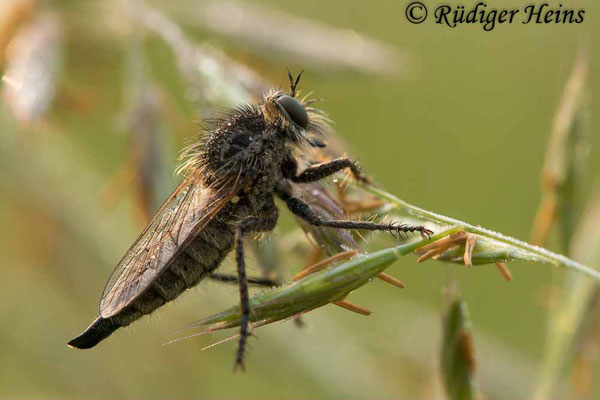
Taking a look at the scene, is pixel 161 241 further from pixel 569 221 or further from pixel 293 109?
pixel 569 221

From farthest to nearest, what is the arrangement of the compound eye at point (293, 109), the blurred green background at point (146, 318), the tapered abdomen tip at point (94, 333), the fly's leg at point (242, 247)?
the blurred green background at point (146, 318) < the compound eye at point (293, 109) < the tapered abdomen tip at point (94, 333) < the fly's leg at point (242, 247)

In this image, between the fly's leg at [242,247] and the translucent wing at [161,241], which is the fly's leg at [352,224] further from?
the translucent wing at [161,241]

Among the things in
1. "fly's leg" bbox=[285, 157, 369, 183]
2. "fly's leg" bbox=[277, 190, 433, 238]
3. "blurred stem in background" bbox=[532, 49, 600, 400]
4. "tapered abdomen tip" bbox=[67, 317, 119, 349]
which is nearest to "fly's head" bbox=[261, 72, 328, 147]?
"fly's leg" bbox=[285, 157, 369, 183]

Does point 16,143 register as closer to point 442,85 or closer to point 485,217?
point 485,217

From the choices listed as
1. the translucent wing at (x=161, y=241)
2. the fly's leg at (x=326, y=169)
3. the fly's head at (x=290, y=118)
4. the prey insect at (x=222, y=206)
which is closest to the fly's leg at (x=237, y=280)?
the prey insect at (x=222, y=206)

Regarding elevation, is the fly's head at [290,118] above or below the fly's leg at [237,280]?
above

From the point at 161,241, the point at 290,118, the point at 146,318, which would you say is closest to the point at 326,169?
the point at 290,118

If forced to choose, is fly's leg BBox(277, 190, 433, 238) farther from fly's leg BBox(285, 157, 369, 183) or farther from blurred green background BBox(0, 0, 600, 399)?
blurred green background BBox(0, 0, 600, 399)

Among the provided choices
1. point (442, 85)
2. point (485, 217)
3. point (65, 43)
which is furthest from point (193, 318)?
point (442, 85)
